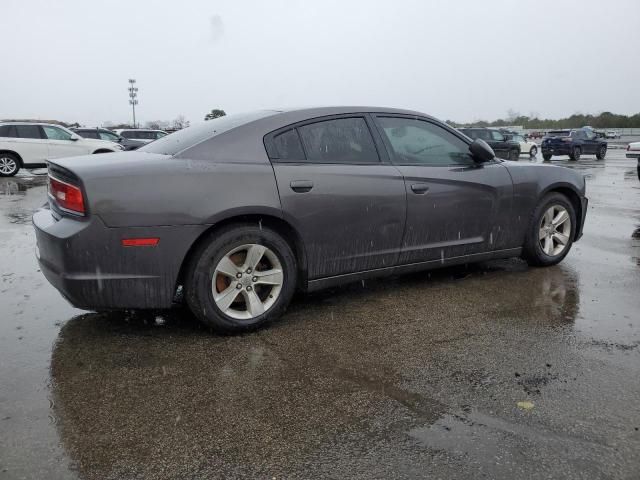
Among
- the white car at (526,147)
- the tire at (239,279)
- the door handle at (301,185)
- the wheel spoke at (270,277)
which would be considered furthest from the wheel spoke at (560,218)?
the white car at (526,147)

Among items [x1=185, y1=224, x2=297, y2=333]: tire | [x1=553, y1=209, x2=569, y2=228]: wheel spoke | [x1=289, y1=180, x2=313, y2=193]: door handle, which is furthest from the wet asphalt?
[x1=289, y1=180, x2=313, y2=193]: door handle

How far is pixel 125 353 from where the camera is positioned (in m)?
3.30

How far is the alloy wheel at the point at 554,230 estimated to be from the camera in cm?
518

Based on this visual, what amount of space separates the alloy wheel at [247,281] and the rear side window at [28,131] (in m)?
15.9

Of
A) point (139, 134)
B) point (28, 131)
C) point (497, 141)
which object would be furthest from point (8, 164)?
point (497, 141)

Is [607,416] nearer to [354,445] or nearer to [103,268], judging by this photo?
[354,445]

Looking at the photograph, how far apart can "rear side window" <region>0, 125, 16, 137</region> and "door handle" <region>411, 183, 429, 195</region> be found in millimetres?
16272

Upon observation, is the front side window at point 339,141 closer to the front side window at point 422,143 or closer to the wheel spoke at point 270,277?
the front side window at point 422,143

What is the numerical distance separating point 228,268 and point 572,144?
26815mm

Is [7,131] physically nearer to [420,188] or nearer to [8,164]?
[8,164]

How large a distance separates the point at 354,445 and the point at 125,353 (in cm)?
167

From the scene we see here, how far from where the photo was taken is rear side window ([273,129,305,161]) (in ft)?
12.3

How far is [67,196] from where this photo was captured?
3277 millimetres

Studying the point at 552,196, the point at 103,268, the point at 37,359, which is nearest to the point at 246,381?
the point at 103,268
